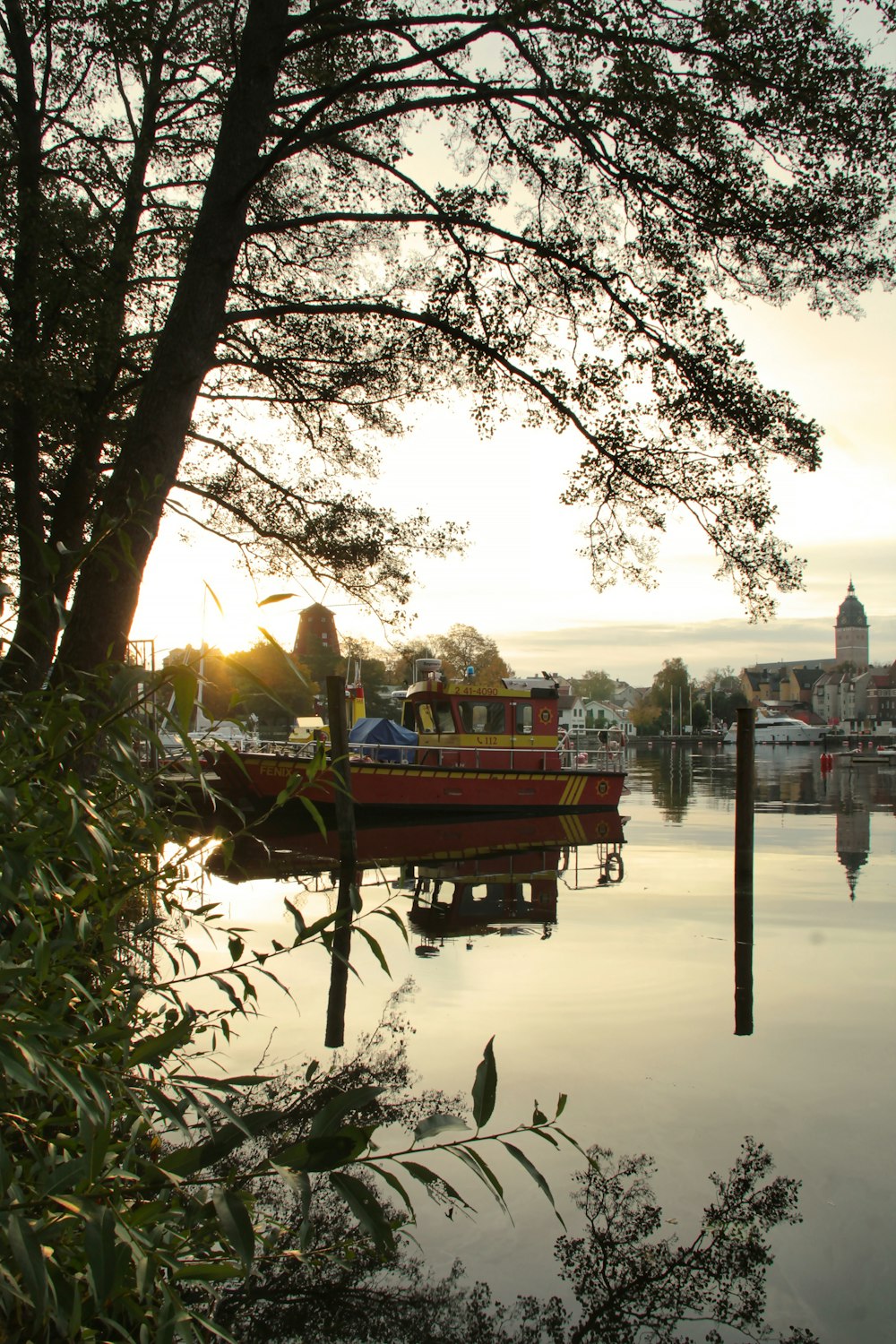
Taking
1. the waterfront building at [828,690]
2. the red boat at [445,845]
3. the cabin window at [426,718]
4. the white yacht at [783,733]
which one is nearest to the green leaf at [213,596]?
the red boat at [445,845]

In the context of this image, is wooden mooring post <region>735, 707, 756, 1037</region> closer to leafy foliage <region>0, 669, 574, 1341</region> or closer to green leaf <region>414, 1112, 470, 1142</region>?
leafy foliage <region>0, 669, 574, 1341</region>

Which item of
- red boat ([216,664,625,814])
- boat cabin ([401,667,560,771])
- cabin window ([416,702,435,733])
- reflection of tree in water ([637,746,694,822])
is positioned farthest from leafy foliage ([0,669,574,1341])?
reflection of tree in water ([637,746,694,822])

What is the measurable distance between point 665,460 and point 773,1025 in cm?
412

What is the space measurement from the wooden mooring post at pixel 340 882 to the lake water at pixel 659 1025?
0.35ft

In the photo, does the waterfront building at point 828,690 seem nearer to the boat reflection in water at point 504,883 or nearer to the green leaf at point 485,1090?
the boat reflection in water at point 504,883

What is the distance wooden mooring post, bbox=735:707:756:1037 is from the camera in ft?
25.9

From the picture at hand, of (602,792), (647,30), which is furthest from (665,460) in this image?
(602,792)

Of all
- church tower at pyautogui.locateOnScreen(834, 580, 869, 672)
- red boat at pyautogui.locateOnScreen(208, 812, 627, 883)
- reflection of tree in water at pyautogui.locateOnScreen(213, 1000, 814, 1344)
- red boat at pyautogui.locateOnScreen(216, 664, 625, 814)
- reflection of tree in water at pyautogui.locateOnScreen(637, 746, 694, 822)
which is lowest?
reflection of tree in water at pyautogui.locateOnScreen(637, 746, 694, 822)

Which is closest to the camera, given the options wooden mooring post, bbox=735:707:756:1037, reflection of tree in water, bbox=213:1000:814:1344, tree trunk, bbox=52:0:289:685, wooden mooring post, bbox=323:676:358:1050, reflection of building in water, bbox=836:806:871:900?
wooden mooring post, bbox=323:676:358:1050

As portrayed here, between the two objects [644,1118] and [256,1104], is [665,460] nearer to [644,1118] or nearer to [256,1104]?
[644,1118]

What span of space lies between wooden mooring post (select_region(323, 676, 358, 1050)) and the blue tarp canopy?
10610 millimetres

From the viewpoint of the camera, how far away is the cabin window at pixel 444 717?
2325cm

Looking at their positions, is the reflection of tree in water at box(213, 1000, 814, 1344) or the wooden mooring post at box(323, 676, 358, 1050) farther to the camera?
the reflection of tree in water at box(213, 1000, 814, 1344)

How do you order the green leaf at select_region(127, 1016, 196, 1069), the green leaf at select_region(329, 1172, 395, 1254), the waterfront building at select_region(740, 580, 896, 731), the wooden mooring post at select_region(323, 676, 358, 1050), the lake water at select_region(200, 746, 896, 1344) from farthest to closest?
the waterfront building at select_region(740, 580, 896, 731) → the lake water at select_region(200, 746, 896, 1344) → the wooden mooring post at select_region(323, 676, 358, 1050) → the green leaf at select_region(127, 1016, 196, 1069) → the green leaf at select_region(329, 1172, 395, 1254)
